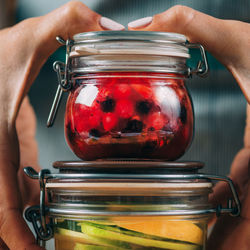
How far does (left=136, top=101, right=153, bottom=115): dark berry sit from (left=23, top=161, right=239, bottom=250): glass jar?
0.15 feet

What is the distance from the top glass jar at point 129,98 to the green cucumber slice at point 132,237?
0.07 meters

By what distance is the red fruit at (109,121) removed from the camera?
401 millimetres

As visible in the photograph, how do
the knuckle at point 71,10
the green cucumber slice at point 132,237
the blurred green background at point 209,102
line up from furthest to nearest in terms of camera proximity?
the blurred green background at point 209,102 → the knuckle at point 71,10 → the green cucumber slice at point 132,237

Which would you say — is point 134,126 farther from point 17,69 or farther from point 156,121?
point 17,69

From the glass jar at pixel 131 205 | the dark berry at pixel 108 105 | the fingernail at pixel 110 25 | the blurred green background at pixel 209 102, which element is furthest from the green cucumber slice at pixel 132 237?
the blurred green background at pixel 209 102

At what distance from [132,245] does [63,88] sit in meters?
0.17

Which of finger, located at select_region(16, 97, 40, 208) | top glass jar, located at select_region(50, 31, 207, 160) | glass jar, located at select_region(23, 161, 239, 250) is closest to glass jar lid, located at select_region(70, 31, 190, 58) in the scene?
top glass jar, located at select_region(50, 31, 207, 160)

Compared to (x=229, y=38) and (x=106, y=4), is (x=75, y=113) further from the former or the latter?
(x=106, y=4)

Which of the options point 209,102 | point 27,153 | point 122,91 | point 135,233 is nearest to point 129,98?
point 122,91

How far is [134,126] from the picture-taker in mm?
401

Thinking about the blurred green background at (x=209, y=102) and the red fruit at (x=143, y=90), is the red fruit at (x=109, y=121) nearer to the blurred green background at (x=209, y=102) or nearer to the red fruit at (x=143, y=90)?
the red fruit at (x=143, y=90)

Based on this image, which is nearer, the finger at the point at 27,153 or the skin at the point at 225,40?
the skin at the point at 225,40

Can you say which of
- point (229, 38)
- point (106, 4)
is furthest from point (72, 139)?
point (106, 4)

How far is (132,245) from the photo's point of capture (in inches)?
14.8
